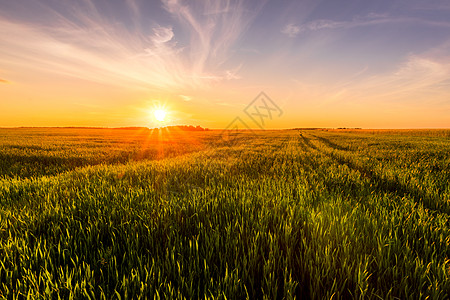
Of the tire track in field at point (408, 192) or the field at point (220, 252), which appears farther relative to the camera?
the tire track in field at point (408, 192)

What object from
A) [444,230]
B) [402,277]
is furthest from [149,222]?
[444,230]

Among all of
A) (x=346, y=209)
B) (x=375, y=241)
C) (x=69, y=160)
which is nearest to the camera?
(x=375, y=241)

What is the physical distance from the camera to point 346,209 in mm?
2396

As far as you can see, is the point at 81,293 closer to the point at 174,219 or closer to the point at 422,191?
the point at 174,219

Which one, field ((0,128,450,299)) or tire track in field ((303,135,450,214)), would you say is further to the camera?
tire track in field ((303,135,450,214))

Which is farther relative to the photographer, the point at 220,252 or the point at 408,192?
the point at 408,192

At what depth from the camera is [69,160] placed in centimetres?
948

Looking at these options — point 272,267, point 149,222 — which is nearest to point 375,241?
point 272,267

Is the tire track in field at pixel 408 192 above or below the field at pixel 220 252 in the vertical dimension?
below

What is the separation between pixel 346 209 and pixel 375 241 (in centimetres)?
82

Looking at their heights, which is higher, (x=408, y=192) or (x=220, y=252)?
(x=220, y=252)

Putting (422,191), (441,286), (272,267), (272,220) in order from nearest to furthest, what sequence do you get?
(441,286) < (272,267) < (272,220) < (422,191)

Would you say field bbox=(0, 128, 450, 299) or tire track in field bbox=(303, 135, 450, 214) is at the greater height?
field bbox=(0, 128, 450, 299)

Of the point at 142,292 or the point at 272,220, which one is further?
the point at 272,220
